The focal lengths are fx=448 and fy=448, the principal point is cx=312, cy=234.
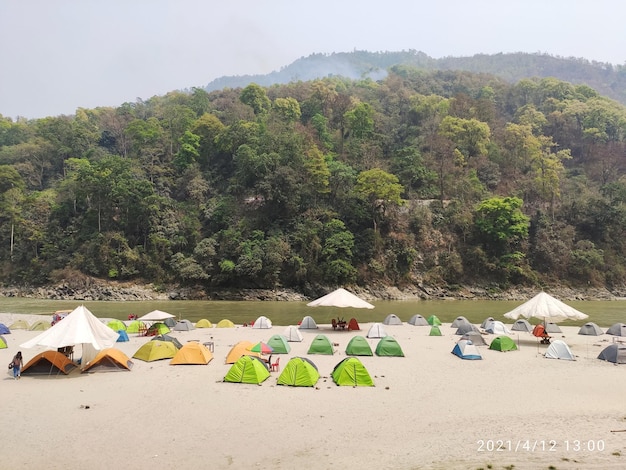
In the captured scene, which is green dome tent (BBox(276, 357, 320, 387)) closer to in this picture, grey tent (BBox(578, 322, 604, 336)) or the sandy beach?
the sandy beach

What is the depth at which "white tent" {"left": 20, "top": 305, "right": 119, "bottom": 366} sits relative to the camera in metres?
15.1

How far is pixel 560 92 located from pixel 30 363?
10089 centimetres

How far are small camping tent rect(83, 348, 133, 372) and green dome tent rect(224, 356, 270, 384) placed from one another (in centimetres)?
435

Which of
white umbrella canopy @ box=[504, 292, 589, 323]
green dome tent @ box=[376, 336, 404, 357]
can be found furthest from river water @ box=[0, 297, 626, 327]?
green dome tent @ box=[376, 336, 404, 357]

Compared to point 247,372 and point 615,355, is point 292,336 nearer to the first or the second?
point 247,372

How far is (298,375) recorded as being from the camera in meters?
14.5

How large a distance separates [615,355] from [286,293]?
34.9 meters

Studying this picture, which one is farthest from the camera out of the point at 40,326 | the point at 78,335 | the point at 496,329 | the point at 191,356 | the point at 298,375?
the point at 40,326

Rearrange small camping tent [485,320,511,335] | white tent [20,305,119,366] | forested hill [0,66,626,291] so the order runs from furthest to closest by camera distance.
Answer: forested hill [0,66,626,291] < small camping tent [485,320,511,335] < white tent [20,305,119,366]

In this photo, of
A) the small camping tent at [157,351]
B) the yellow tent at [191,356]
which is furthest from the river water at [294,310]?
the yellow tent at [191,356]

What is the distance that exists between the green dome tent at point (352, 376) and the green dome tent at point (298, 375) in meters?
0.77

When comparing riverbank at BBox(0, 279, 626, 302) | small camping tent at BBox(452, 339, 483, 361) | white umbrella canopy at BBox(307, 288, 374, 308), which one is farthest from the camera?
riverbank at BBox(0, 279, 626, 302)

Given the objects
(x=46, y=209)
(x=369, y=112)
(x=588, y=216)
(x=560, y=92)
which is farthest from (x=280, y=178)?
(x=560, y=92)

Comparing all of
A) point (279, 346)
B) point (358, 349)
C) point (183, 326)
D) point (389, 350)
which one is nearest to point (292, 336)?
point (279, 346)
